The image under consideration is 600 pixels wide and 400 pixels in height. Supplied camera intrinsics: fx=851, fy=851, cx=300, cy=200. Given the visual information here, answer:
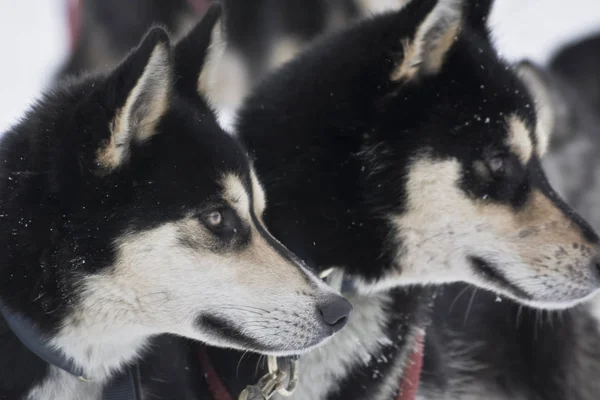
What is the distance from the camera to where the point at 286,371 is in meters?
2.17

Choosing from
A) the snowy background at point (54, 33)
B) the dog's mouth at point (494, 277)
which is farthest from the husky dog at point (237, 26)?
the dog's mouth at point (494, 277)

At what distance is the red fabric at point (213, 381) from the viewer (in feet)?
7.13

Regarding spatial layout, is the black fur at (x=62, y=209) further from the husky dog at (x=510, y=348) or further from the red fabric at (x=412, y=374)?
the husky dog at (x=510, y=348)

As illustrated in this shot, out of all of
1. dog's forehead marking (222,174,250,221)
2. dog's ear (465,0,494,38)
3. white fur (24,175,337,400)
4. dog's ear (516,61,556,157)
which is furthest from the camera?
dog's ear (516,61,556,157)

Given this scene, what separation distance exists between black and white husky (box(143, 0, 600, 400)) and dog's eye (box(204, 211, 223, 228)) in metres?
0.32

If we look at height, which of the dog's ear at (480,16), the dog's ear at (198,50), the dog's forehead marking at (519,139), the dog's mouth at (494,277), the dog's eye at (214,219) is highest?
the dog's ear at (198,50)

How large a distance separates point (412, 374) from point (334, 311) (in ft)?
1.67

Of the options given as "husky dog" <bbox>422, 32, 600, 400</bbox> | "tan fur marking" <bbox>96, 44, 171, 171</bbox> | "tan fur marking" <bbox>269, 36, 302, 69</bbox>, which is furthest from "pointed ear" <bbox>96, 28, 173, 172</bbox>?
"tan fur marking" <bbox>269, 36, 302, 69</bbox>

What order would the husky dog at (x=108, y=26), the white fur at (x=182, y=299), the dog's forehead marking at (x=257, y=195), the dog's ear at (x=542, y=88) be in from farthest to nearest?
the husky dog at (x=108, y=26)
the dog's ear at (x=542, y=88)
the dog's forehead marking at (x=257, y=195)
the white fur at (x=182, y=299)

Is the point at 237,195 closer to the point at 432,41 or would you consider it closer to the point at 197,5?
the point at 432,41

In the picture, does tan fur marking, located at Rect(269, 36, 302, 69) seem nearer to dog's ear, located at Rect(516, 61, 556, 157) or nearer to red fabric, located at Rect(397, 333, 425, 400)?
dog's ear, located at Rect(516, 61, 556, 157)

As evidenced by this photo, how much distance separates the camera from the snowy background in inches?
191

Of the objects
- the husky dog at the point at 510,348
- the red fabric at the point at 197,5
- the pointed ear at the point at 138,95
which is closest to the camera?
the pointed ear at the point at 138,95

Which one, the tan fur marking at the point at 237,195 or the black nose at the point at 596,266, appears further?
the black nose at the point at 596,266
